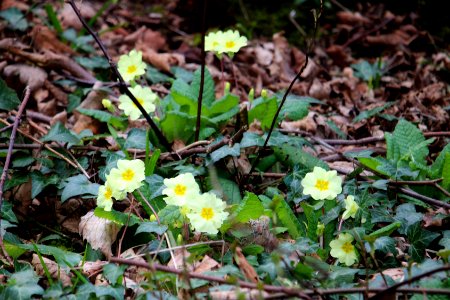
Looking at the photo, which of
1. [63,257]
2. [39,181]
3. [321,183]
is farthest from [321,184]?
[39,181]

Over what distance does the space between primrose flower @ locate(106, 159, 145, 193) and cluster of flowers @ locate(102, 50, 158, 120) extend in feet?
1.65

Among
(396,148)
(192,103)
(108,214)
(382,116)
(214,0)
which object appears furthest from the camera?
(214,0)

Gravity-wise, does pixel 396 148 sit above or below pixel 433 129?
above

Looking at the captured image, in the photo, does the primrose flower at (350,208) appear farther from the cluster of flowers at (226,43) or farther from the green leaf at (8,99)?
the green leaf at (8,99)

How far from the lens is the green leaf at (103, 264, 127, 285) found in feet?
5.35

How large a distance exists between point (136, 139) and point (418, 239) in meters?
1.25

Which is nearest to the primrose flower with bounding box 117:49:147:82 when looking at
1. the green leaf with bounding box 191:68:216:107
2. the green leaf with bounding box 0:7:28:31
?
the green leaf with bounding box 191:68:216:107

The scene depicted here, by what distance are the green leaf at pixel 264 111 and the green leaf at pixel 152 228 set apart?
882 millimetres

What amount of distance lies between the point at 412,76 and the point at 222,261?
103 inches

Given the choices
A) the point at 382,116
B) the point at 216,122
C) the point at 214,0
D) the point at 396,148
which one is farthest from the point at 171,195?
the point at 214,0

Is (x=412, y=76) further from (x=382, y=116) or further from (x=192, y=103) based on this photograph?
(x=192, y=103)

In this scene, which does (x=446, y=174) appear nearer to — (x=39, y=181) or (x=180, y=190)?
(x=180, y=190)

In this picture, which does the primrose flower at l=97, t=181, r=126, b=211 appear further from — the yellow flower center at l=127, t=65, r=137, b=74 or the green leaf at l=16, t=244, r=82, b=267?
the yellow flower center at l=127, t=65, r=137, b=74

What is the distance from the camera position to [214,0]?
4.43m
